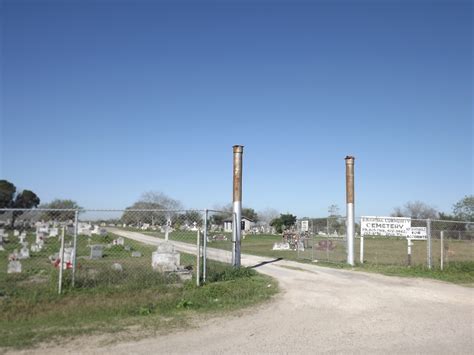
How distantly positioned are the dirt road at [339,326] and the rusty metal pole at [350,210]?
254 inches

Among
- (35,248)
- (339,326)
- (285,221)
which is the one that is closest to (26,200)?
(285,221)

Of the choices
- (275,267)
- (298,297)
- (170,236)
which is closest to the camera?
(298,297)

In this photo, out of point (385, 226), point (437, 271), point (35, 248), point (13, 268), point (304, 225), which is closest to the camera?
point (13, 268)

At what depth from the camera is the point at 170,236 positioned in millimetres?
14672

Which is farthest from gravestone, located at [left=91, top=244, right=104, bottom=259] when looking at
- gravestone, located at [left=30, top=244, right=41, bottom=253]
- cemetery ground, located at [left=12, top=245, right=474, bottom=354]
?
cemetery ground, located at [left=12, top=245, right=474, bottom=354]

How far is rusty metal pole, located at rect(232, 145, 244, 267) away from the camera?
14.7 m

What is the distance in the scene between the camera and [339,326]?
7746mm

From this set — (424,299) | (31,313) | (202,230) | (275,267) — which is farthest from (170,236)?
(424,299)

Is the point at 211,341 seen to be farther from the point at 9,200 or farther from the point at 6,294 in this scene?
the point at 9,200

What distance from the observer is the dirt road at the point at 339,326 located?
6.39 m

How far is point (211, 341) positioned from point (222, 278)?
6090 millimetres

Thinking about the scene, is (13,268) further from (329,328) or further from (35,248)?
(329,328)

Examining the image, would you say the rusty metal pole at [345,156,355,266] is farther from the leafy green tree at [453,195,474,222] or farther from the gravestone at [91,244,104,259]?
the leafy green tree at [453,195,474,222]

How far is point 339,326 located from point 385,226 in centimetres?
1275
